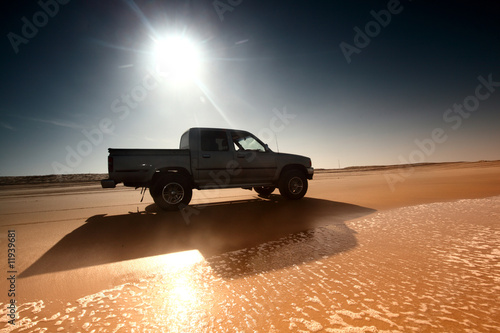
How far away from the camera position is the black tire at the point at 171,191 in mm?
5180

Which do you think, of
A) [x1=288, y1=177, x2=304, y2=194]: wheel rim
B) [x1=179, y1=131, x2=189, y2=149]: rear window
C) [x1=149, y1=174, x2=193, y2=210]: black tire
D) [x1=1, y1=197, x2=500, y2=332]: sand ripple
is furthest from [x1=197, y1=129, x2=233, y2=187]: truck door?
[x1=1, y1=197, x2=500, y2=332]: sand ripple

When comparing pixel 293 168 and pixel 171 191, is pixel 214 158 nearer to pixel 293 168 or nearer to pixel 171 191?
pixel 171 191

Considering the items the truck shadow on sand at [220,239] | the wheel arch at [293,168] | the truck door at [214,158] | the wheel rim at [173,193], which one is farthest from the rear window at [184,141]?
the wheel arch at [293,168]

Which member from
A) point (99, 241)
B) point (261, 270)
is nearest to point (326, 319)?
point (261, 270)

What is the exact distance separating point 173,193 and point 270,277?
4113 millimetres

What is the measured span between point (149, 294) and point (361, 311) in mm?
1606

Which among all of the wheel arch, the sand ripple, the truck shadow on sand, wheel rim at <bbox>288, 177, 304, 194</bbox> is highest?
the wheel arch

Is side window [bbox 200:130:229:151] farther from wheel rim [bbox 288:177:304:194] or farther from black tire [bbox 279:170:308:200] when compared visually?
wheel rim [bbox 288:177:304:194]

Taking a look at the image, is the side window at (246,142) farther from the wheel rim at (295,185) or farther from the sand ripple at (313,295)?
the sand ripple at (313,295)

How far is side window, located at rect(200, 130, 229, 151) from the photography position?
6.11m

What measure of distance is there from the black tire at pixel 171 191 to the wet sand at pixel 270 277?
1.50 metres

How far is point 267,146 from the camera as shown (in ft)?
22.1

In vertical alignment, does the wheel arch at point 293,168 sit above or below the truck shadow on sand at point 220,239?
above

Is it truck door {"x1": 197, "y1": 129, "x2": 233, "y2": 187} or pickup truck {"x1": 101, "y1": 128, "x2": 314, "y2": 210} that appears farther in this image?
truck door {"x1": 197, "y1": 129, "x2": 233, "y2": 187}
